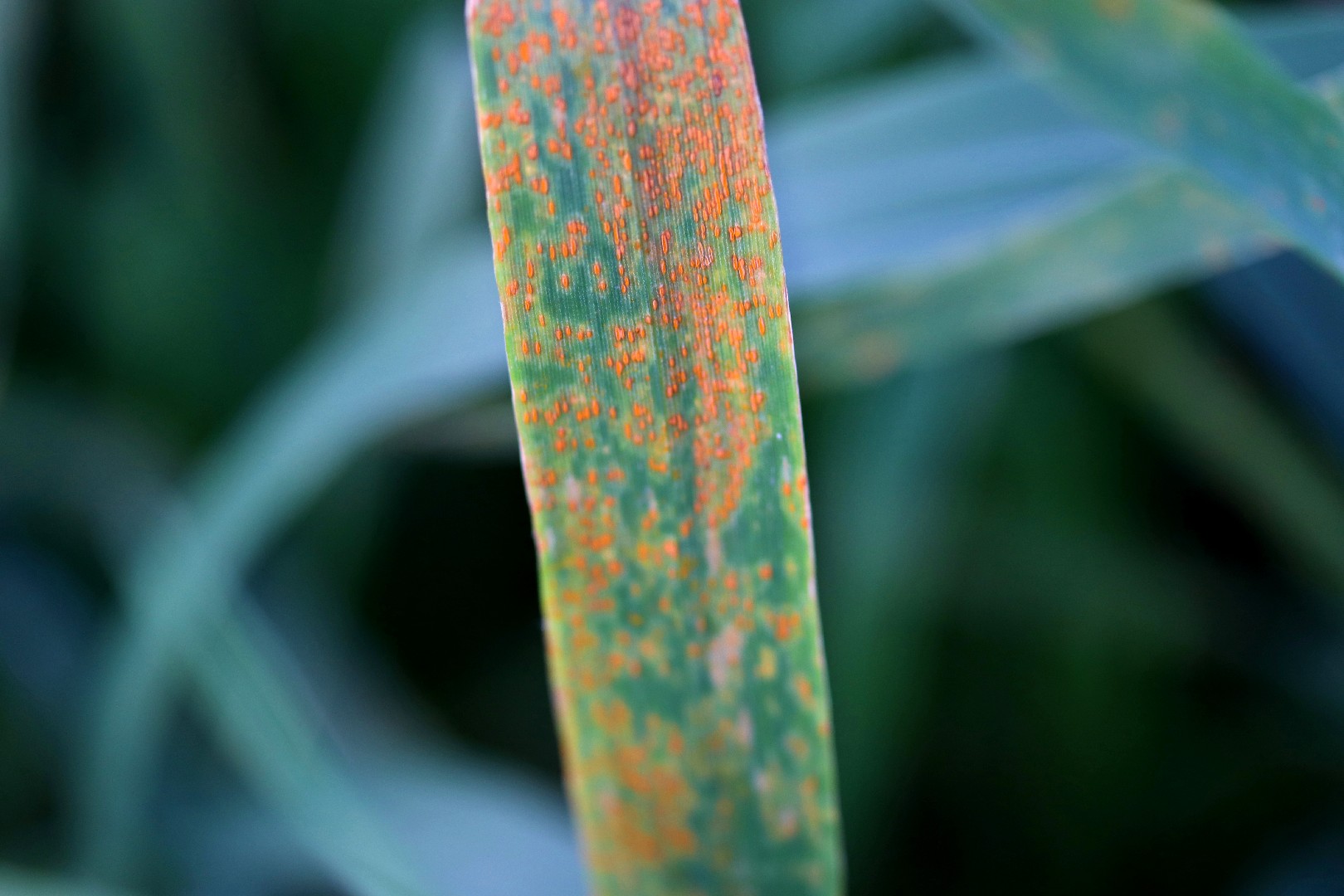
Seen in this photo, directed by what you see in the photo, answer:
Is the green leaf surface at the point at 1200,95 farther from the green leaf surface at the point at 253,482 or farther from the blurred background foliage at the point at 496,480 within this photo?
the green leaf surface at the point at 253,482

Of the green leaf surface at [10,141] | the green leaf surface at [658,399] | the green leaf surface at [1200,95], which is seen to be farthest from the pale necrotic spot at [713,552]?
the green leaf surface at [10,141]

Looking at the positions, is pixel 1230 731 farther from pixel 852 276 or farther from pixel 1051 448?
pixel 852 276

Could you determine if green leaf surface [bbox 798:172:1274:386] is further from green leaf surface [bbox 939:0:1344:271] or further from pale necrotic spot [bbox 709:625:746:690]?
pale necrotic spot [bbox 709:625:746:690]

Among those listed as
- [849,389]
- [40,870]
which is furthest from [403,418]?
[40,870]

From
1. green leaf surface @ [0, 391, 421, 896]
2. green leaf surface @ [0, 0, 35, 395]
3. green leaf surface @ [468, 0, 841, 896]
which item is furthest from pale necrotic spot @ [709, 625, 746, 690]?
green leaf surface @ [0, 0, 35, 395]

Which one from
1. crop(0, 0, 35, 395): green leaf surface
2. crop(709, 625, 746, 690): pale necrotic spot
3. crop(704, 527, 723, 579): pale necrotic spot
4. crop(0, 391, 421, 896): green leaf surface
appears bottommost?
crop(709, 625, 746, 690): pale necrotic spot

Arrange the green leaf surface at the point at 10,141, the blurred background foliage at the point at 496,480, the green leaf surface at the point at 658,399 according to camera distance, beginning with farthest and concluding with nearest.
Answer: the green leaf surface at the point at 10,141, the blurred background foliage at the point at 496,480, the green leaf surface at the point at 658,399
